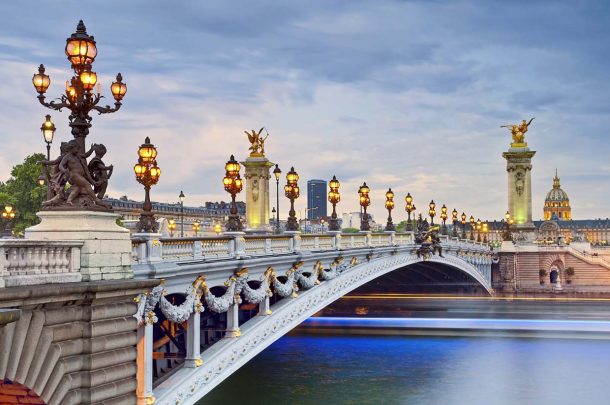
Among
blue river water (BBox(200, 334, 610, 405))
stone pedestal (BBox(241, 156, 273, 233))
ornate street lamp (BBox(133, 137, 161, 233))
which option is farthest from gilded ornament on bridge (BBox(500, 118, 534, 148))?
ornate street lamp (BBox(133, 137, 161, 233))

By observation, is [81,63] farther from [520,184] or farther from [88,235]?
[520,184]

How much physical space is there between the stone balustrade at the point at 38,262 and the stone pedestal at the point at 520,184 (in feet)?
327

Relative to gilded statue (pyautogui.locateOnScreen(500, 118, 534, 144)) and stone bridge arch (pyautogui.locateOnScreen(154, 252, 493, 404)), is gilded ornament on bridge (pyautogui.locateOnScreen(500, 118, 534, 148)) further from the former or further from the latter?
stone bridge arch (pyautogui.locateOnScreen(154, 252, 493, 404))

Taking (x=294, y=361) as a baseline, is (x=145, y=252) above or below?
above

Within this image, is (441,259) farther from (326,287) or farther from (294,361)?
(326,287)

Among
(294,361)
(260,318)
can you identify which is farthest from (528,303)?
(260,318)

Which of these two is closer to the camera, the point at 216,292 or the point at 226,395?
the point at 216,292

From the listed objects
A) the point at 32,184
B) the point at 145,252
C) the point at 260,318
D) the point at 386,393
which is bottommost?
the point at 386,393

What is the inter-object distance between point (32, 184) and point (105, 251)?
47.3 m

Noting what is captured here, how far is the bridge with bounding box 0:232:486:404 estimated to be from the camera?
14.1m

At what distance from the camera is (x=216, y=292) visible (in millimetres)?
27109

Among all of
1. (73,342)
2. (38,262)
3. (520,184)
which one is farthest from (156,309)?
(520,184)

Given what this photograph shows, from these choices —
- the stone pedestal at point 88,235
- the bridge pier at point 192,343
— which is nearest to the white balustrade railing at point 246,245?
the bridge pier at point 192,343

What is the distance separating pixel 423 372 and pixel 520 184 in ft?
226
